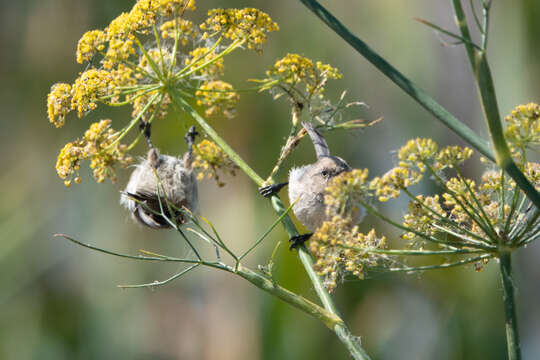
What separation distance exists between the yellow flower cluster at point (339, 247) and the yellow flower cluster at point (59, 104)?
0.98 meters

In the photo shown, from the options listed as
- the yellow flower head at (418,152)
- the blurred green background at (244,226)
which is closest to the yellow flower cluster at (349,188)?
the yellow flower head at (418,152)

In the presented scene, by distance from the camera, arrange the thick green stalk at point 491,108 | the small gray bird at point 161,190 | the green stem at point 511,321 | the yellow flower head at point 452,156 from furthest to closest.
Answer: the small gray bird at point 161,190, the yellow flower head at point 452,156, the green stem at point 511,321, the thick green stalk at point 491,108

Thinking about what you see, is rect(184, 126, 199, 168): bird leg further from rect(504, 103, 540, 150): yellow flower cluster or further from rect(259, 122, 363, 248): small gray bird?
rect(504, 103, 540, 150): yellow flower cluster

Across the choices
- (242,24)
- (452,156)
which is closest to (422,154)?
(452,156)

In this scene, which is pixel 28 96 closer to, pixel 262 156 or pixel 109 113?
pixel 109 113

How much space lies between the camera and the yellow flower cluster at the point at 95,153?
2.05 meters

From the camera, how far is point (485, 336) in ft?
19.9

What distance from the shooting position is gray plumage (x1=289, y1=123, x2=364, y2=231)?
97.2 inches

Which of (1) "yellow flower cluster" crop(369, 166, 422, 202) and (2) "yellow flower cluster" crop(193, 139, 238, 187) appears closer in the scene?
(1) "yellow flower cluster" crop(369, 166, 422, 202)

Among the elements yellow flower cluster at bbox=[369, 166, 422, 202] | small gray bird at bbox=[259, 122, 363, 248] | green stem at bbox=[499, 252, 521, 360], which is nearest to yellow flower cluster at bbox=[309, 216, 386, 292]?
yellow flower cluster at bbox=[369, 166, 422, 202]

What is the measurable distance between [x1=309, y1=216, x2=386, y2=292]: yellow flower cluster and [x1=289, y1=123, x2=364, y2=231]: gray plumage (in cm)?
64

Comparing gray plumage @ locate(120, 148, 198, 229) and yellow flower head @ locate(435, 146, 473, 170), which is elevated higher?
gray plumage @ locate(120, 148, 198, 229)

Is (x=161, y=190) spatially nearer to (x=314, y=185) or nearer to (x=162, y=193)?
(x=162, y=193)

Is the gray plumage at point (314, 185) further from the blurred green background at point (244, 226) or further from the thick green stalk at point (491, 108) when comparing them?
the blurred green background at point (244, 226)
